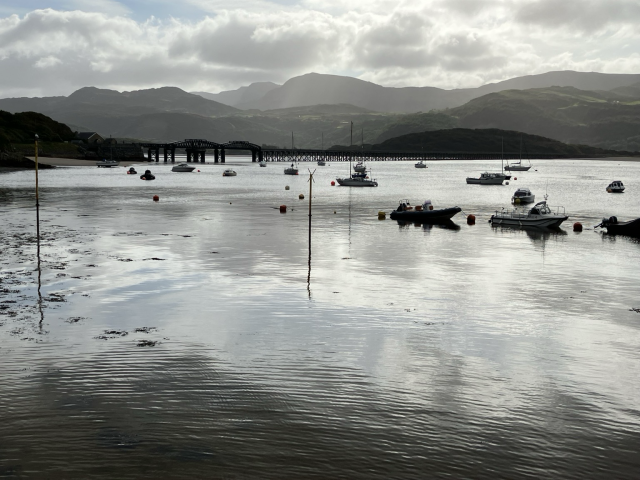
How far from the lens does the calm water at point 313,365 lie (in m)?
15.6

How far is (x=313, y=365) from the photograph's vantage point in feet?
72.6

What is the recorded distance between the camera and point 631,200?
12612 cm

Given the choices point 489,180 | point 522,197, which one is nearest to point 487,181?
point 489,180

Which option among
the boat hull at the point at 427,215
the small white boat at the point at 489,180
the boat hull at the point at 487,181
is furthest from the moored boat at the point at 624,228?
the small white boat at the point at 489,180

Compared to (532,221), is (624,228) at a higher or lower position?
lower

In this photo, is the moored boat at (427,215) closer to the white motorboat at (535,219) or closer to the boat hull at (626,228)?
the white motorboat at (535,219)

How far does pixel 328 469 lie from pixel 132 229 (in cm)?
5336

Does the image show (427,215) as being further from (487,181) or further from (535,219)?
(487,181)

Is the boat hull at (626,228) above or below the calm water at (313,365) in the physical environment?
above

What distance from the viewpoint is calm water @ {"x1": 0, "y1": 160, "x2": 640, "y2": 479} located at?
15602 mm

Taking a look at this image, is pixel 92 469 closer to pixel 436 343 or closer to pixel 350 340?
Result: pixel 350 340

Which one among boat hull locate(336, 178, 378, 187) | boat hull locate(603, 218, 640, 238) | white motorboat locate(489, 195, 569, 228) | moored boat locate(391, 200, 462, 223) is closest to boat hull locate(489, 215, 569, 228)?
white motorboat locate(489, 195, 569, 228)

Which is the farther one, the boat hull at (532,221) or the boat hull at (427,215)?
the boat hull at (427,215)

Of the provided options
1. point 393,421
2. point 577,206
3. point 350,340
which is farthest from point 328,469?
point 577,206
